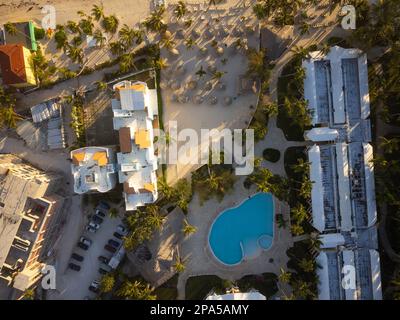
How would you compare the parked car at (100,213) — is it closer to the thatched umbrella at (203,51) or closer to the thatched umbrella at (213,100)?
the thatched umbrella at (213,100)

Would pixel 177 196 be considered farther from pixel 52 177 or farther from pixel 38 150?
pixel 38 150

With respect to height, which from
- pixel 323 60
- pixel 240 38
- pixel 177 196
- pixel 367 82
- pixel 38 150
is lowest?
pixel 177 196

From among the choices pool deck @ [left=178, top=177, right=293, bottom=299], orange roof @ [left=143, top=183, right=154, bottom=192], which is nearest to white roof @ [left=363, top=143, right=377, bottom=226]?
pool deck @ [left=178, top=177, right=293, bottom=299]

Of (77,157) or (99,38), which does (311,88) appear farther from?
(77,157)

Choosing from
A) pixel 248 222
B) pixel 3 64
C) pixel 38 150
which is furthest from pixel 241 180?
pixel 3 64

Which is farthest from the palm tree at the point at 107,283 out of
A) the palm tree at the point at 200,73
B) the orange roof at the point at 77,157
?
the palm tree at the point at 200,73

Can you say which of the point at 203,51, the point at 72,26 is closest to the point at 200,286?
the point at 203,51

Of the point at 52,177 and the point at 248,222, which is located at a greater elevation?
the point at 52,177
